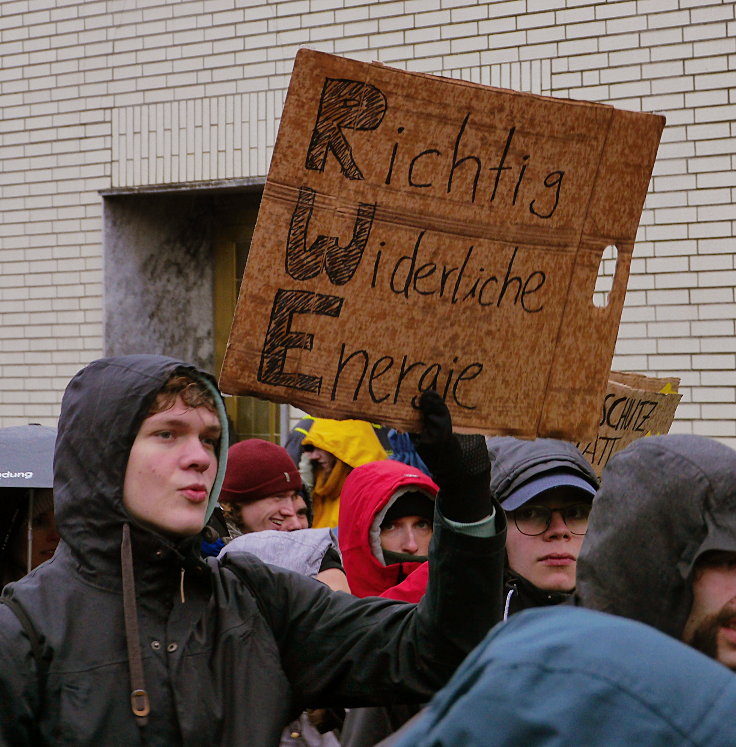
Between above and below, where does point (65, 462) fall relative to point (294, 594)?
above

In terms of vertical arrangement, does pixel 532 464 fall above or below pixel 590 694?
below

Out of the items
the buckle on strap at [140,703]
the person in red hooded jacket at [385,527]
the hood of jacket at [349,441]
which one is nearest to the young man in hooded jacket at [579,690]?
the buckle on strap at [140,703]

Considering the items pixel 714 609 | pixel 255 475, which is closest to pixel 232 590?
pixel 714 609

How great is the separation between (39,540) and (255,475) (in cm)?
128

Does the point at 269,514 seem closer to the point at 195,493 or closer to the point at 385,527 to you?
the point at 385,527

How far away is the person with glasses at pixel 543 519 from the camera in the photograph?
3572mm

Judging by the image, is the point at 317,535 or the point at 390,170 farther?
the point at 317,535

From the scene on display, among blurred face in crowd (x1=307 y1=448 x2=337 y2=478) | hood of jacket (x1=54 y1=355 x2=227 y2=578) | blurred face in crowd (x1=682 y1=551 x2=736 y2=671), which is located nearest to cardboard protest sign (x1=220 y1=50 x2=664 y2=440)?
hood of jacket (x1=54 y1=355 x2=227 y2=578)

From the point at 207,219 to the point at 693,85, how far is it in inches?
144

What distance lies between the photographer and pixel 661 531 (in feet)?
6.72

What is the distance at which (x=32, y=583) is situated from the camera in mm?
2348

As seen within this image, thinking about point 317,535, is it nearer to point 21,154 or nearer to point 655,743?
point 655,743

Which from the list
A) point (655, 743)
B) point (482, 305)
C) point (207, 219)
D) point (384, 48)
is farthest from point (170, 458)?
point (207, 219)

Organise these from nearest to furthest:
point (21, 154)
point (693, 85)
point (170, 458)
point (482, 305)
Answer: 1. point (170, 458)
2. point (482, 305)
3. point (693, 85)
4. point (21, 154)
